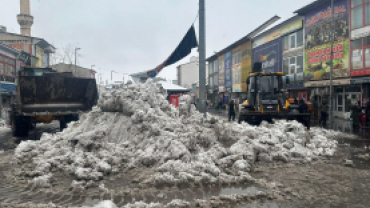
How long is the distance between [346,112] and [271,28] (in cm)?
1212

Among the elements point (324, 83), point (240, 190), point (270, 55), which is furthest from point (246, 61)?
point (240, 190)

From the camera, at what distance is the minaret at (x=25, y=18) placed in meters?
41.3

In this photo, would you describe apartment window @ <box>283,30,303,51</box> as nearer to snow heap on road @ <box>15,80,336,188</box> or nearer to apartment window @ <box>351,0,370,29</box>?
apartment window @ <box>351,0,370,29</box>

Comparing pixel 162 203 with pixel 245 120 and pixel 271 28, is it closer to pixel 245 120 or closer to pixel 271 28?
pixel 245 120

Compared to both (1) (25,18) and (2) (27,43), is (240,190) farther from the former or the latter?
(1) (25,18)

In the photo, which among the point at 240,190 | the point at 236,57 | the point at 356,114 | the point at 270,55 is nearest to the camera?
the point at 240,190

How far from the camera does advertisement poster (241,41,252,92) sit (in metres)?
34.0

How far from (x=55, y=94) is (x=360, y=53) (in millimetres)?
19142

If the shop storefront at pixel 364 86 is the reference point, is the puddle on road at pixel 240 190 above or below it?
below

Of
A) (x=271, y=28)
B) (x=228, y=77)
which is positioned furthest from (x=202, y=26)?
(x=228, y=77)

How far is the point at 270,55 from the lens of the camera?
96.9 ft

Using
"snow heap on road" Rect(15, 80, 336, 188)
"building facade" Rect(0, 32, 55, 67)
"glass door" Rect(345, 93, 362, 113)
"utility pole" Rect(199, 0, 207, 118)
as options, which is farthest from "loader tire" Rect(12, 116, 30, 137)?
"building facade" Rect(0, 32, 55, 67)

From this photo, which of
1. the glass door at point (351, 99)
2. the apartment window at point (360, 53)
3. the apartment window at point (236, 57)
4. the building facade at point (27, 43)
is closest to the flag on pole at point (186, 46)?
the apartment window at point (360, 53)

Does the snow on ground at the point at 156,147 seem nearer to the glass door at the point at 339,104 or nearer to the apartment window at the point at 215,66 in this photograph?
the glass door at the point at 339,104
